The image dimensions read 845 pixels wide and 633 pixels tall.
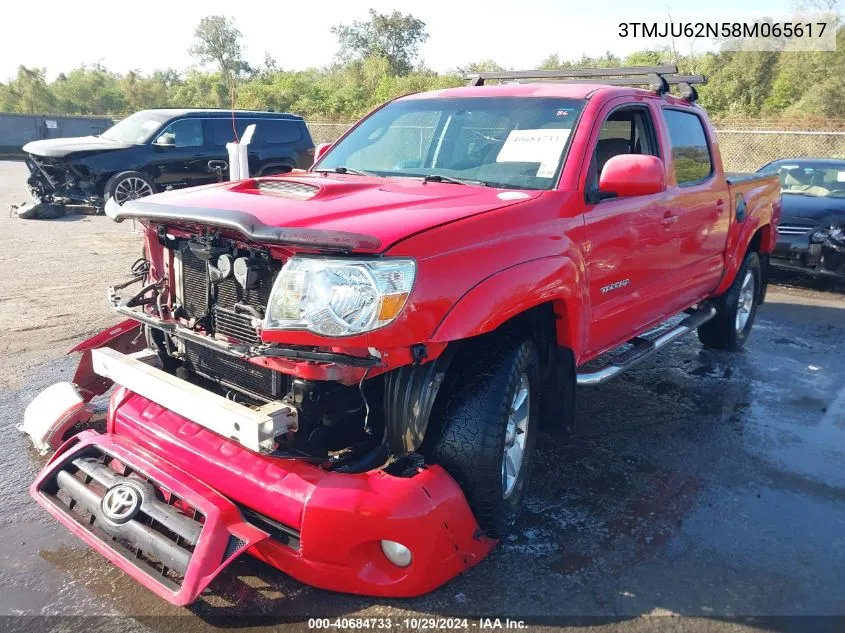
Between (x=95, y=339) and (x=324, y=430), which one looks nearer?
(x=324, y=430)

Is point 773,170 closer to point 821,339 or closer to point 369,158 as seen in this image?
point 821,339

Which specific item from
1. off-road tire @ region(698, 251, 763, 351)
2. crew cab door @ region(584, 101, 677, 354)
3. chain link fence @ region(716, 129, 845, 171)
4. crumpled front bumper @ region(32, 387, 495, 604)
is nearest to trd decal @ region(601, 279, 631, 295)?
crew cab door @ region(584, 101, 677, 354)

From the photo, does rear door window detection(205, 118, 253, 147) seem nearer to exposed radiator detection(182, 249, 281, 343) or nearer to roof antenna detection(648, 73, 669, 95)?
roof antenna detection(648, 73, 669, 95)

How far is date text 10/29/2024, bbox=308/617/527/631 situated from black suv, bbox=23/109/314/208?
9.97 meters

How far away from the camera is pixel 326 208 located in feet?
8.98

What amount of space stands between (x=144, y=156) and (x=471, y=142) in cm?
1026

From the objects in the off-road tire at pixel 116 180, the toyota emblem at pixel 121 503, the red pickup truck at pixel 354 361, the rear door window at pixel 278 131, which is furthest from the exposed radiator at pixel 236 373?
the rear door window at pixel 278 131

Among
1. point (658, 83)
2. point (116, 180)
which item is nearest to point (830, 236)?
point (658, 83)

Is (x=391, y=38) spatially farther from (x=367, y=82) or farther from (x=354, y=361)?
(x=354, y=361)

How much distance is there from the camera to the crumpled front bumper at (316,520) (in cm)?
246

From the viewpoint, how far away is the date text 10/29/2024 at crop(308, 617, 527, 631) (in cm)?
253

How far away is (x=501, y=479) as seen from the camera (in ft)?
9.20

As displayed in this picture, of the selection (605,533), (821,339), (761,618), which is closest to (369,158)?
(605,533)

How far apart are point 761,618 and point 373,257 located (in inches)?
78.5
